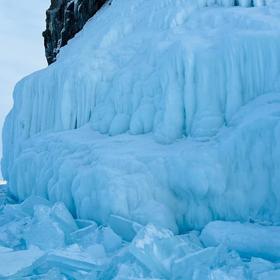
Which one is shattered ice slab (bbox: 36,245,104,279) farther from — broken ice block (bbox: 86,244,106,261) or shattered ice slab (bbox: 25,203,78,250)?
shattered ice slab (bbox: 25,203,78,250)

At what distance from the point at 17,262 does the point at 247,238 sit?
2.49 m

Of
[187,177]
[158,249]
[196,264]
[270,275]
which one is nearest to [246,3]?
[187,177]

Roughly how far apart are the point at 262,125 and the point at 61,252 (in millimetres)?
2835

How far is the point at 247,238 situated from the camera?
4496 mm

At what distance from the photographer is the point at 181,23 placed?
898 cm

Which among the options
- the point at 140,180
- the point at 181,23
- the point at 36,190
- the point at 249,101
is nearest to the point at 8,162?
the point at 36,190

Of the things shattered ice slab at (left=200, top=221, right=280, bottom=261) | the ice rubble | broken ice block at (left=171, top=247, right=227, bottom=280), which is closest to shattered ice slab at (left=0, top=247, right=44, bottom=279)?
the ice rubble

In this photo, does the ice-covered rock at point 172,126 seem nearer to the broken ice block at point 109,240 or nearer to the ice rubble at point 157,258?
the broken ice block at point 109,240

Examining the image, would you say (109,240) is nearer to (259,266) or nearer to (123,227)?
(123,227)

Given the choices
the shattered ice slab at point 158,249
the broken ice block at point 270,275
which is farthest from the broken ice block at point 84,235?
the broken ice block at point 270,275

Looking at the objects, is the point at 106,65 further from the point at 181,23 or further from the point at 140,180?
the point at 140,180

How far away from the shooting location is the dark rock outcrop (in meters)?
15.5

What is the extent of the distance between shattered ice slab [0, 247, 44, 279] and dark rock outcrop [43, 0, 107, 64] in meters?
11.9

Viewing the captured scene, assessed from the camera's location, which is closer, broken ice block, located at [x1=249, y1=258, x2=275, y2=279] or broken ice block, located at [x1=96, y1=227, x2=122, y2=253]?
broken ice block, located at [x1=249, y1=258, x2=275, y2=279]
